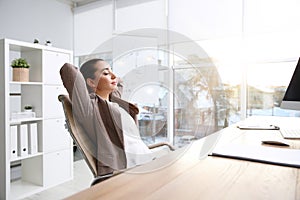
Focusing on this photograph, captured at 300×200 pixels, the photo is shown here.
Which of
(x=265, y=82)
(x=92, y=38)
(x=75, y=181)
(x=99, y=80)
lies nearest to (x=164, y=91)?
(x=99, y=80)

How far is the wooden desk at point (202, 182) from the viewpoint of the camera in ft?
1.52

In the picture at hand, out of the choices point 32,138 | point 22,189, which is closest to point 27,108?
point 32,138

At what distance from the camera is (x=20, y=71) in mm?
2088

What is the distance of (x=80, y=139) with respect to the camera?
3.28 feet

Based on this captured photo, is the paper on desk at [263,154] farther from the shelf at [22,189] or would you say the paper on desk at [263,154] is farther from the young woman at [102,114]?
the shelf at [22,189]

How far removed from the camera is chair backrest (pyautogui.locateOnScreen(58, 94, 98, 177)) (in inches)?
39.0

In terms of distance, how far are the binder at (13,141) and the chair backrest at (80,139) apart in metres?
1.30

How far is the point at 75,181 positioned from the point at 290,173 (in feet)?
7.47

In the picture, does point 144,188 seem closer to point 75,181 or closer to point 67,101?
point 67,101

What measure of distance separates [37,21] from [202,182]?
12.1 feet

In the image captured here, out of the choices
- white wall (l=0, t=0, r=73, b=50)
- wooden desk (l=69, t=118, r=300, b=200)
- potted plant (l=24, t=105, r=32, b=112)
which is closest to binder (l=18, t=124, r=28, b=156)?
potted plant (l=24, t=105, r=32, b=112)

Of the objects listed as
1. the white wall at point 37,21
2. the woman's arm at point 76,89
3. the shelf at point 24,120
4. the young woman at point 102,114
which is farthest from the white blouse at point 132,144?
the white wall at point 37,21

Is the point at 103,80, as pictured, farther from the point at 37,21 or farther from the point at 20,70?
the point at 37,21

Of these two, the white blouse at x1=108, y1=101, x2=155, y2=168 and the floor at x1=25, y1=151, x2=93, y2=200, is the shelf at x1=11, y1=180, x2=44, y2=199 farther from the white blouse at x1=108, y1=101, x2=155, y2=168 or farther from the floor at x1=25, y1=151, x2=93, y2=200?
the white blouse at x1=108, y1=101, x2=155, y2=168
